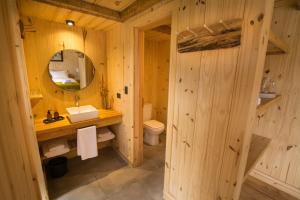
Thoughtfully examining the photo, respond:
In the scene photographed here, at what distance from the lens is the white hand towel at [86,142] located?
6.73 feet

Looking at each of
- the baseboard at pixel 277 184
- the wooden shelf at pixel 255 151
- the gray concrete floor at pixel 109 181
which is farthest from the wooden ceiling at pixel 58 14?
the baseboard at pixel 277 184

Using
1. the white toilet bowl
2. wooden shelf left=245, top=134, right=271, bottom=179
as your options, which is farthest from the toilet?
wooden shelf left=245, top=134, right=271, bottom=179

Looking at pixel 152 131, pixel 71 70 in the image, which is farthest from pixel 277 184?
pixel 71 70

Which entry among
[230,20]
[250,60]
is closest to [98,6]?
[230,20]

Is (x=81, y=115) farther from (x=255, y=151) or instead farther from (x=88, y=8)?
(x=255, y=151)

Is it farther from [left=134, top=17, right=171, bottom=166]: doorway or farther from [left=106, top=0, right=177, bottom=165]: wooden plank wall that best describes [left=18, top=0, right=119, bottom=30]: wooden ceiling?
[left=134, top=17, right=171, bottom=166]: doorway

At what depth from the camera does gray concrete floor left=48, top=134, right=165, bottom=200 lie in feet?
5.99

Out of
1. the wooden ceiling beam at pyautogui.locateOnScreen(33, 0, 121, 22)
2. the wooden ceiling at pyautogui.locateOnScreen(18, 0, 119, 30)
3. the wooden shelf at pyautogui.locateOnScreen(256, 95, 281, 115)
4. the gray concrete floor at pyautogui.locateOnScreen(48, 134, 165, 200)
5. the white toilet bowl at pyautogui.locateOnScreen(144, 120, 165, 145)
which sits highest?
the wooden ceiling beam at pyautogui.locateOnScreen(33, 0, 121, 22)

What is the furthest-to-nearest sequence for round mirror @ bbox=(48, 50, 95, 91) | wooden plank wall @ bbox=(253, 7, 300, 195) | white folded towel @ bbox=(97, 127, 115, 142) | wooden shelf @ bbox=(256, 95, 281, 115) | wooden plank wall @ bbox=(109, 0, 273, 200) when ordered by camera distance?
white folded towel @ bbox=(97, 127, 115, 142), round mirror @ bbox=(48, 50, 95, 91), wooden plank wall @ bbox=(253, 7, 300, 195), wooden shelf @ bbox=(256, 95, 281, 115), wooden plank wall @ bbox=(109, 0, 273, 200)

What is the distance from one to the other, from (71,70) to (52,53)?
344 millimetres

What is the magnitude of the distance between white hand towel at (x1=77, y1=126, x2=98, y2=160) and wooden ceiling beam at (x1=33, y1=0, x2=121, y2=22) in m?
1.53

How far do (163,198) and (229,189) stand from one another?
0.96m

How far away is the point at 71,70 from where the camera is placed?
7.88 feet

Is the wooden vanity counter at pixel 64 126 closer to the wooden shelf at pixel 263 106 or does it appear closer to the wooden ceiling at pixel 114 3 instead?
the wooden ceiling at pixel 114 3
